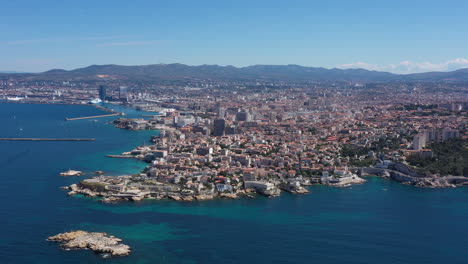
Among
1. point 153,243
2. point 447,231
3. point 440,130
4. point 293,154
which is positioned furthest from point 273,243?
point 440,130

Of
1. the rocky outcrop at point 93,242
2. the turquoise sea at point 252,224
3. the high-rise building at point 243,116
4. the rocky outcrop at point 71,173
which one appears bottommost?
the turquoise sea at point 252,224

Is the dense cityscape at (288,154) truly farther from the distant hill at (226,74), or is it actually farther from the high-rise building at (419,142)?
the distant hill at (226,74)

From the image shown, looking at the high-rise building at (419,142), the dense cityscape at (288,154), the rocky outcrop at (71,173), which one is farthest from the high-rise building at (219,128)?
the rocky outcrop at (71,173)

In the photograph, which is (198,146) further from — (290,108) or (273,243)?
A: (290,108)

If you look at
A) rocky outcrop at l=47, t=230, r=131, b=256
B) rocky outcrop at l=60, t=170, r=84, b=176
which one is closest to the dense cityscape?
rocky outcrop at l=60, t=170, r=84, b=176

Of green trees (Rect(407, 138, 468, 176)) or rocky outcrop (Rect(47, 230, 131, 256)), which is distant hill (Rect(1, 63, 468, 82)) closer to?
green trees (Rect(407, 138, 468, 176))

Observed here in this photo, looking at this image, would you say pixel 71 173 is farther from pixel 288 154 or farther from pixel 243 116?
pixel 243 116

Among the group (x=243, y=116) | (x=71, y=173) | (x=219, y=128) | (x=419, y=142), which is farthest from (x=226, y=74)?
(x=71, y=173)
